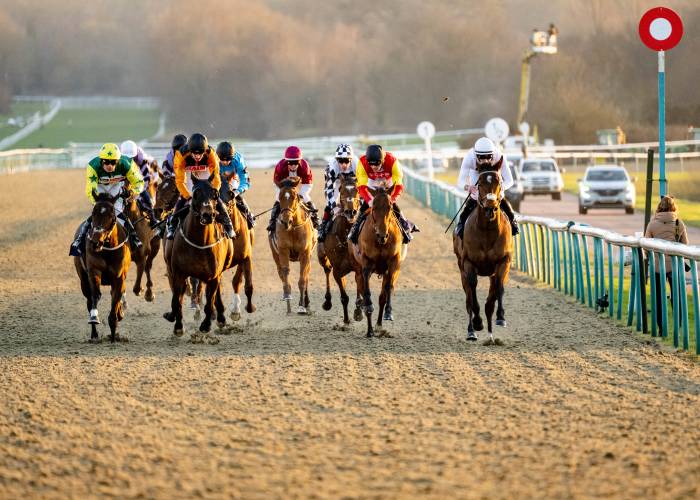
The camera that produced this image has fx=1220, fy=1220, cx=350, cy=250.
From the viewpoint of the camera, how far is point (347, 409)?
8.66 m

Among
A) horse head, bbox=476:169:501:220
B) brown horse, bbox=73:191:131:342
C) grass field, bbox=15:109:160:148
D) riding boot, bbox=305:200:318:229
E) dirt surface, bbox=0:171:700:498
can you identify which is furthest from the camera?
grass field, bbox=15:109:160:148

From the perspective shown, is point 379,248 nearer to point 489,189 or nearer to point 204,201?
point 489,189

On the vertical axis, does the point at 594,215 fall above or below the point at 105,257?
below

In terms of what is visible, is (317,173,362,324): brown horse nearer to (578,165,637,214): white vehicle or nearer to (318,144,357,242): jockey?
(318,144,357,242): jockey

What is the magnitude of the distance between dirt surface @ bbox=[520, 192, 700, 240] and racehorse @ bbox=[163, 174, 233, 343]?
43.7 feet

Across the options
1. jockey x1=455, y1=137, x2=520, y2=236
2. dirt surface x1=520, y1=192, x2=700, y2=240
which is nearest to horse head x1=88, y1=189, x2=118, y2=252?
jockey x1=455, y1=137, x2=520, y2=236

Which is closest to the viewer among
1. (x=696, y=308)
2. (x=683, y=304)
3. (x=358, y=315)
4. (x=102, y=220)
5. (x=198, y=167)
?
(x=696, y=308)

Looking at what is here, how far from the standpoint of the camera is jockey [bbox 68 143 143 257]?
1266 centimetres

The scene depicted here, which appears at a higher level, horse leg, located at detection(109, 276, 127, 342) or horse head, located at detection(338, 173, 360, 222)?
horse head, located at detection(338, 173, 360, 222)

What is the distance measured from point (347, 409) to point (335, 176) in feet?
18.7

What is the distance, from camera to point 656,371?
10.2m

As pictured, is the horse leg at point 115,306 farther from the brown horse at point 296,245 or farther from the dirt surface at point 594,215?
the dirt surface at point 594,215

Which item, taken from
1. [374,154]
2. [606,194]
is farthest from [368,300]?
[606,194]

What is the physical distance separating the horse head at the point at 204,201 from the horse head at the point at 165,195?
109 inches
